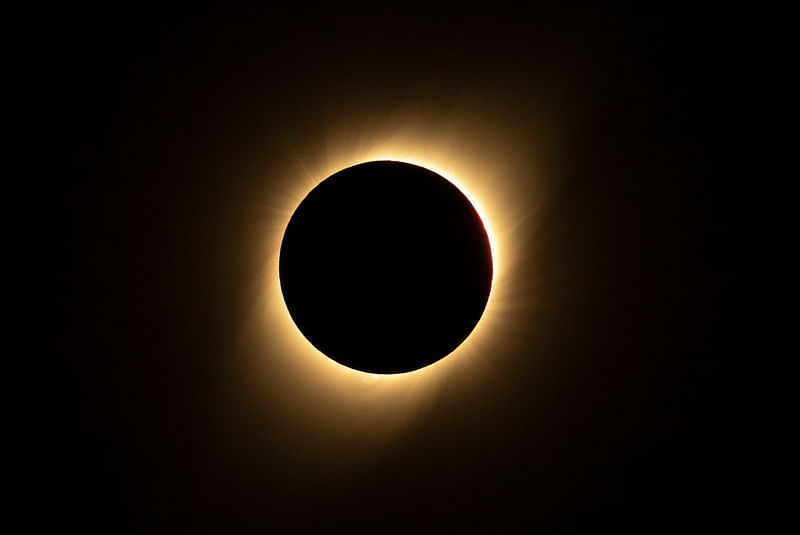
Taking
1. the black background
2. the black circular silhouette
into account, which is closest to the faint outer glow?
the black background

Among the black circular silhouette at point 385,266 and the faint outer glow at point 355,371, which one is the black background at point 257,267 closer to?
the faint outer glow at point 355,371

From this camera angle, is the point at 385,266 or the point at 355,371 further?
the point at 355,371

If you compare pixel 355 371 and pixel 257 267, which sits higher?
pixel 257 267

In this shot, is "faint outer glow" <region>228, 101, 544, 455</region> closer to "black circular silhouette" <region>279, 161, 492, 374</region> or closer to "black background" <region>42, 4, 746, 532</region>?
"black background" <region>42, 4, 746, 532</region>

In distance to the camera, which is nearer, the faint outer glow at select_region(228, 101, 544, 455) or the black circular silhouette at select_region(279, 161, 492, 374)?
the black circular silhouette at select_region(279, 161, 492, 374)

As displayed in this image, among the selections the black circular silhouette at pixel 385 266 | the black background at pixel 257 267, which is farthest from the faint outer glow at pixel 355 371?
the black circular silhouette at pixel 385 266
